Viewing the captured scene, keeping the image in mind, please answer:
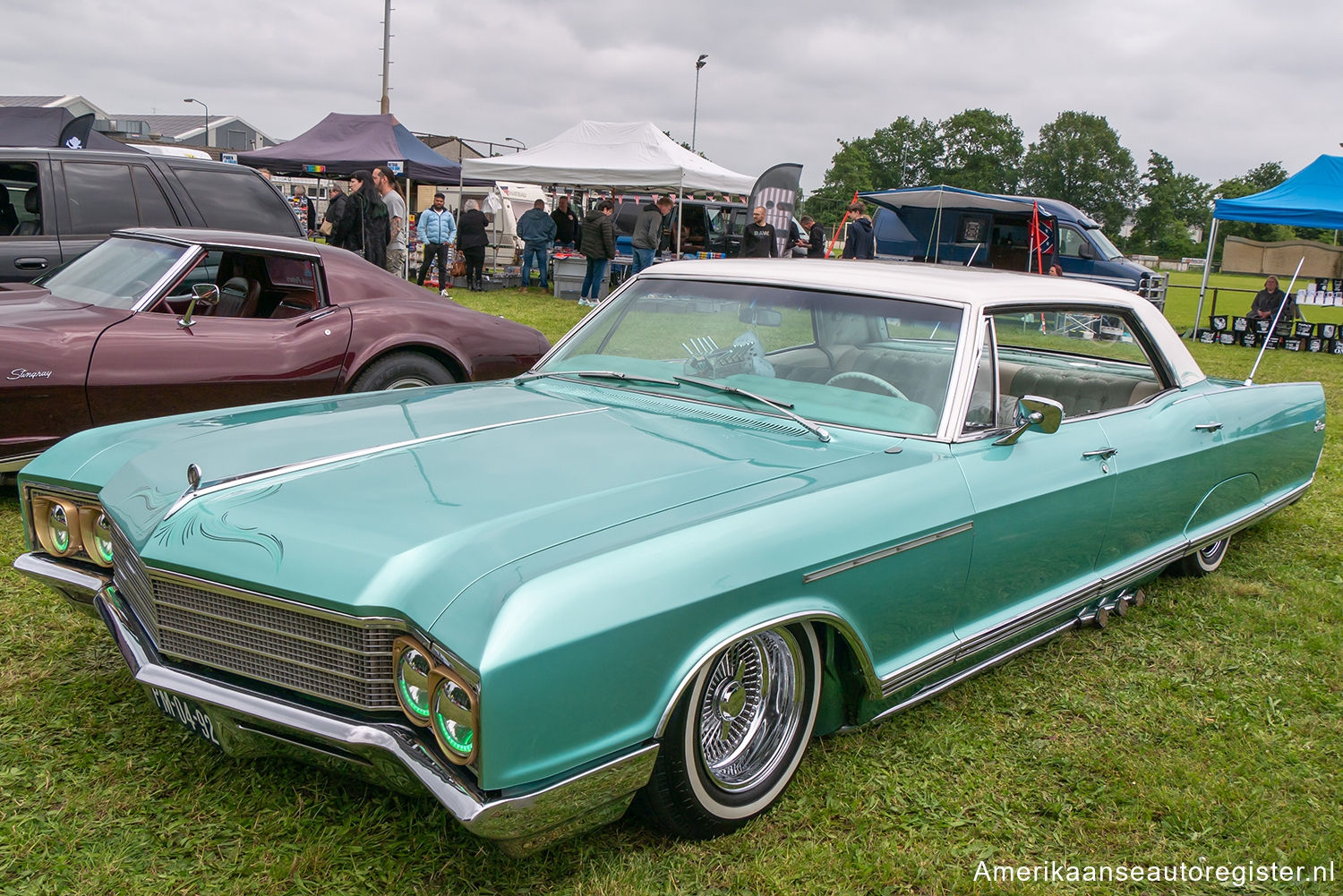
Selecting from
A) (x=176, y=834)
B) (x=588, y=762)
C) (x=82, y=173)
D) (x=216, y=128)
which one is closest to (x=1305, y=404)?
(x=588, y=762)

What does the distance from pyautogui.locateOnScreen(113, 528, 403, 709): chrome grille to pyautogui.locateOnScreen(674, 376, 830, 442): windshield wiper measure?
1395 mm

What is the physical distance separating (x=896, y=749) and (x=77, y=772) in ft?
7.03

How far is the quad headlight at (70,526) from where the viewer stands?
2.77 m

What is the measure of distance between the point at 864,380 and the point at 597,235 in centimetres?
1138

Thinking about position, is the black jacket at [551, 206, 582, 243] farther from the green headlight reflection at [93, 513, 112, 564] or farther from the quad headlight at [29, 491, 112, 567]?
the green headlight reflection at [93, 513, 112, 564]

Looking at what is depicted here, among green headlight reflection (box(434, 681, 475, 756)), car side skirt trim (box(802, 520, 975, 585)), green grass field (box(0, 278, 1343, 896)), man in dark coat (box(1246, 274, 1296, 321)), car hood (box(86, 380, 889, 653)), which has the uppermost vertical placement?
man in dark coat (box(1246, 274, 1296, 321))

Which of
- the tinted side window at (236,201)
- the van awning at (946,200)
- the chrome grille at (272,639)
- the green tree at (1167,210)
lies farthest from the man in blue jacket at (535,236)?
the green tree at (1167,210)

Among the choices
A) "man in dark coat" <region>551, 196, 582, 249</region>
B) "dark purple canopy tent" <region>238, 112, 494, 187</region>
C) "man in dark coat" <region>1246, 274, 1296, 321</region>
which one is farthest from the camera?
"man in dark coat" <region>551, 196, 582, 249</region>

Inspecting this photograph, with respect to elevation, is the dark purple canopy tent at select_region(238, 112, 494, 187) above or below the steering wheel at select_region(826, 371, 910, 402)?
above

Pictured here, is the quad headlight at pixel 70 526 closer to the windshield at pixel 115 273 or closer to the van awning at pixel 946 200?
the windshield at pixel 115 273

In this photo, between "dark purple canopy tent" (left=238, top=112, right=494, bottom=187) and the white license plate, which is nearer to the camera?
the white license plate

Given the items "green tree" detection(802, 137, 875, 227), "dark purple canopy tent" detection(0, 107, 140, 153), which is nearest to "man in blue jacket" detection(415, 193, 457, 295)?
"dark purple canopy tent" detection(0, 107, 140, 153)

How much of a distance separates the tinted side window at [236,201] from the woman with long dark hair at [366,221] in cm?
435

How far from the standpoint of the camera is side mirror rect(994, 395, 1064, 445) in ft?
9.66
